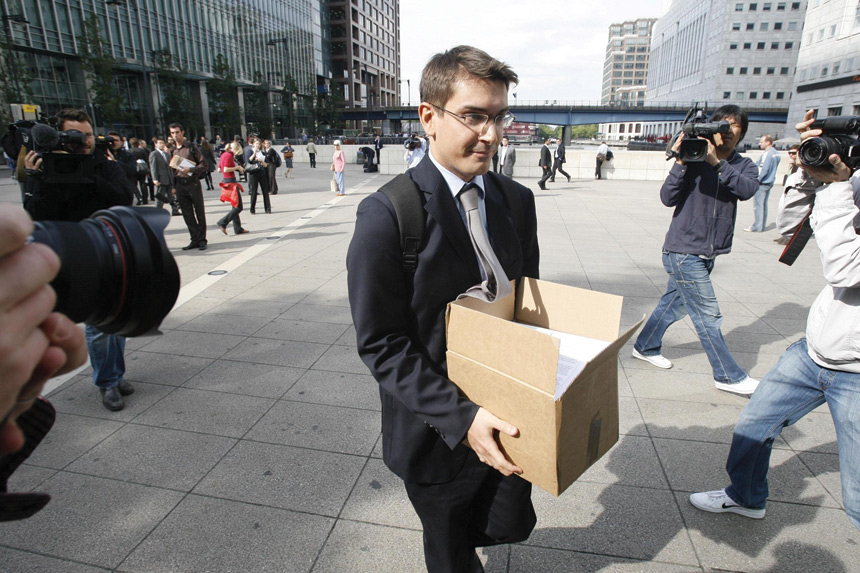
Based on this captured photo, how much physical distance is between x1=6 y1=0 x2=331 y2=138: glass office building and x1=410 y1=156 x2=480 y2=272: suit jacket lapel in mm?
27740

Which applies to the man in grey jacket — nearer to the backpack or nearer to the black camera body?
the black camera body

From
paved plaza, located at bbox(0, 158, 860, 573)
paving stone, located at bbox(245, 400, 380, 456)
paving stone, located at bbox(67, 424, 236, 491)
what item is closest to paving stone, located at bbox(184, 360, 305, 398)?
paved plaza, located at bbox(0, 158, 860, 573)

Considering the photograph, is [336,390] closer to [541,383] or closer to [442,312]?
[442,312]

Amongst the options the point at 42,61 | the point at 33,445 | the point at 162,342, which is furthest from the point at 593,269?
the point at 42,61

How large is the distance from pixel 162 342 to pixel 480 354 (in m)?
4.42

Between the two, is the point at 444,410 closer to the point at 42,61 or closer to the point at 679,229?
the point at 679,229

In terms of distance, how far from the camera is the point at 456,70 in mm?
1590

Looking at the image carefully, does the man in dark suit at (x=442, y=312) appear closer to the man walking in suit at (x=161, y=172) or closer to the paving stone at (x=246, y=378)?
the paving stone at (x=246, y=378)

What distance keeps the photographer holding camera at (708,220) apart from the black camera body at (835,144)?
4.93 feet

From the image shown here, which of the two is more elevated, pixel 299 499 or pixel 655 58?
pixel 655 58

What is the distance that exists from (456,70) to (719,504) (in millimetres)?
2530

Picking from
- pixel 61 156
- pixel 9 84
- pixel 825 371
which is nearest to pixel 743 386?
pixel 825 371

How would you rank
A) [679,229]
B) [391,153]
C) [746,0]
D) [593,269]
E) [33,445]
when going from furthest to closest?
[746,0]
[391,153]
[593,269]
[679,229]
[33,445]

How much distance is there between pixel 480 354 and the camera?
1.37 metres
